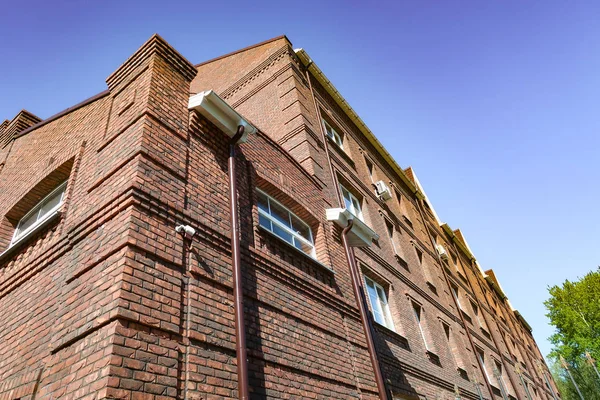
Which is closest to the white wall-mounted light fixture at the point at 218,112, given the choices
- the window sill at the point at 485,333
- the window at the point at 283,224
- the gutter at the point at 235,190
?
the gutter at the point at 235,190

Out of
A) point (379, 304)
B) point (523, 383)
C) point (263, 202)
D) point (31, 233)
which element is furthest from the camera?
point (523, 383)

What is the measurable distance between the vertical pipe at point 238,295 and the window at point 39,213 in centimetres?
279

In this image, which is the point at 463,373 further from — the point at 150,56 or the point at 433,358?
the point at 150,56

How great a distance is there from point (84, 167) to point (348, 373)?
4989mm

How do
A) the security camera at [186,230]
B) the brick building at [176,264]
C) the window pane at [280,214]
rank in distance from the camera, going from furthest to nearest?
the window pane at [280,214] → the security camera at [186,230] → the brick building at [176,264]

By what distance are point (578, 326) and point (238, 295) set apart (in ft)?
125

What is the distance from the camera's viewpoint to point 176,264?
4.08 meters

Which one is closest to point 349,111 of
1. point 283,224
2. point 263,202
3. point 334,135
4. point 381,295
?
point 334,135

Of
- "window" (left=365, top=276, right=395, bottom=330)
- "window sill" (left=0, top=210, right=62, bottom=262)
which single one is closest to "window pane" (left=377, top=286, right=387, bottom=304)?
"window" (left=365, top=276, right=395, bottom=330)

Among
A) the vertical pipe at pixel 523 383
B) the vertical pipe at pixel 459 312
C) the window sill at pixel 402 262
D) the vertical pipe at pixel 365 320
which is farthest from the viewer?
the vertical pipe at pixel 523 383

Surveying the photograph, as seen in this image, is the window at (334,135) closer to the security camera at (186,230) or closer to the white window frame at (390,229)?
the white window frame at (390,229)

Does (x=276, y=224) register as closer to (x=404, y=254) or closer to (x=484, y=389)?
(x=404, y=254)

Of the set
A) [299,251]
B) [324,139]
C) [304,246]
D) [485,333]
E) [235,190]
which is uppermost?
[324,139]

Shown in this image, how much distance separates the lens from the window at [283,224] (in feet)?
21.8
